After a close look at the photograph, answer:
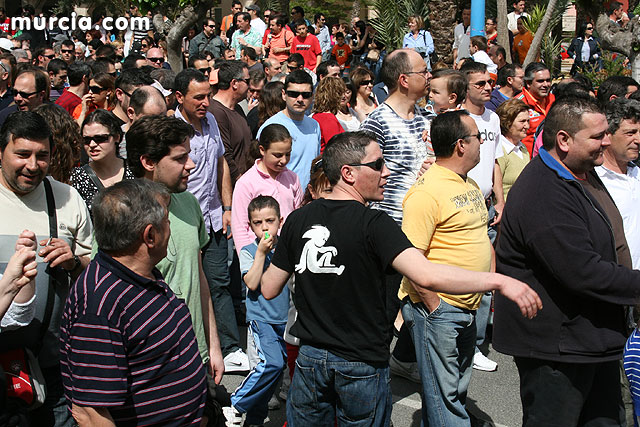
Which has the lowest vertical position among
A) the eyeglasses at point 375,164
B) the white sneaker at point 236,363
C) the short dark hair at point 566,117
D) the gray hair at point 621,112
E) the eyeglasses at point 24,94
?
the white sneaker at point 236,363

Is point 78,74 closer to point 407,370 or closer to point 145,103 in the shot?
point 145,103

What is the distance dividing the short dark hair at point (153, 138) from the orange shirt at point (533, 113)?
17.0 feet

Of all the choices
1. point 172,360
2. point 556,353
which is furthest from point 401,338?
point 172,360

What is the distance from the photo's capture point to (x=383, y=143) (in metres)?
5.29

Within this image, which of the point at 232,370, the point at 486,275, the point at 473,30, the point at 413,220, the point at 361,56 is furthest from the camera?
the point at 361,56

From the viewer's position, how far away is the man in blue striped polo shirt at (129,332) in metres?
2.66

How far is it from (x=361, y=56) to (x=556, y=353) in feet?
47.7

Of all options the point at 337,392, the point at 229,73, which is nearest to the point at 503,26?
the point at 229,73

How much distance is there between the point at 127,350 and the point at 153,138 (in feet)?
4.44

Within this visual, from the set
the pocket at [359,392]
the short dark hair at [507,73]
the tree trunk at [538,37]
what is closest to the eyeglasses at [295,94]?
the short dark hair at [507,73]

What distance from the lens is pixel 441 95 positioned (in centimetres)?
597

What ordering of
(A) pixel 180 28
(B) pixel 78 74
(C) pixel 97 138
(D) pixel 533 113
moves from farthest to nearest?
(A) pixel 180 28 < (B) pixel 78 74 < (D) pixel 533 113 < (C) pixel 97 138

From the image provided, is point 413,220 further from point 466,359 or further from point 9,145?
point 9,145

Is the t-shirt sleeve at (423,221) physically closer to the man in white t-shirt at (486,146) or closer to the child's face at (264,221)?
the child's face at (264,221)
